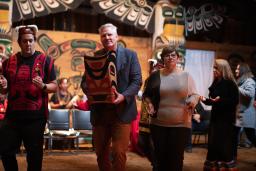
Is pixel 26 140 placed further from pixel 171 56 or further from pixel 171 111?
pixel 171 56

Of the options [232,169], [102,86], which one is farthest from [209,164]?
[102,86]

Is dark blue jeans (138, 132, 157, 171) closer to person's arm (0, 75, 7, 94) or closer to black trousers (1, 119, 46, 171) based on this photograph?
black trousers (1, 119, 46, 171)

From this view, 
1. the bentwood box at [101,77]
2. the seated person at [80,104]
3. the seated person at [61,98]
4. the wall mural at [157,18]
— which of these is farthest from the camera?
the wall mural at [157,18]

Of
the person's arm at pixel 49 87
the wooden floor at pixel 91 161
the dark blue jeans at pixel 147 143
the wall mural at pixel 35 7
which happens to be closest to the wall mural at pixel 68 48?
the wall mural at pixel 35 7

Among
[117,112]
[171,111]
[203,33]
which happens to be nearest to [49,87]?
[117,112]

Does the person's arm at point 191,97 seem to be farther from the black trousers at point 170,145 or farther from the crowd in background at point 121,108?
the black trousers at point 170,145

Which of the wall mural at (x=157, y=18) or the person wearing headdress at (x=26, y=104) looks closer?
the person wearing headdress at (x=26, y=104)

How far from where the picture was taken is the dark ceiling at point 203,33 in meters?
8.16

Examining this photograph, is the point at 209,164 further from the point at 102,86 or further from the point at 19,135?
the point at 19,135

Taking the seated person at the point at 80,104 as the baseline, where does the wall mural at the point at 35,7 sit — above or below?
above

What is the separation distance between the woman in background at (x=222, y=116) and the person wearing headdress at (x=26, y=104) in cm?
204

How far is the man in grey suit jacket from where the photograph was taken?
11.8 feet

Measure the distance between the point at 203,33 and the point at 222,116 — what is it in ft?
15.8

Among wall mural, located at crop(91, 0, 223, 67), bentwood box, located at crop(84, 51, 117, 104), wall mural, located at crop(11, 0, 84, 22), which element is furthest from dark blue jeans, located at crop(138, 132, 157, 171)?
wall mural, located at crop(11, 0, 84, 22)
